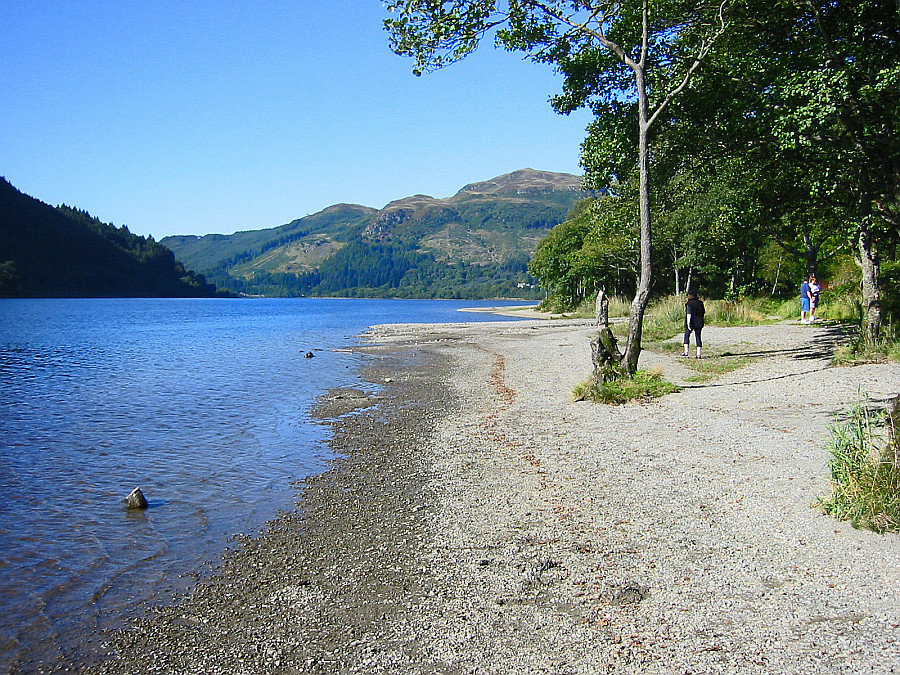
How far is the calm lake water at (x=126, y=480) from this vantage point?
6.30 meters

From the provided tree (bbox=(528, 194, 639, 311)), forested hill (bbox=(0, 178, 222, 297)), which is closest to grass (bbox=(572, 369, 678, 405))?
tree (bbox=(528, 194, 639, 311))

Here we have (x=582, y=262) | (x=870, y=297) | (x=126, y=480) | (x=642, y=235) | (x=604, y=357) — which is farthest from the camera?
(x=582, y=262)

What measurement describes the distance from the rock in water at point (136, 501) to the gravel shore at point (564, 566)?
87.7 inches

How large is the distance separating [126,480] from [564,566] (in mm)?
7708

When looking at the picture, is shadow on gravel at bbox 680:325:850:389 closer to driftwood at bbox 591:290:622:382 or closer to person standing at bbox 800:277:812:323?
driftwood at bbox 591:290:622:382

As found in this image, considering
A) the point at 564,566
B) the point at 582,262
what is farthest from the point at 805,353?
the point at 582,262

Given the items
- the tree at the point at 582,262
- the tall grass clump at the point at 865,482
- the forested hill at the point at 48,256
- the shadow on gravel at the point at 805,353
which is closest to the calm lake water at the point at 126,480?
the tall grass clump at the point at 865,482

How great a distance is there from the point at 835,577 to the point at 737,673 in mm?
1763

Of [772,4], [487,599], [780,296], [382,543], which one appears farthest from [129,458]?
[780,296]

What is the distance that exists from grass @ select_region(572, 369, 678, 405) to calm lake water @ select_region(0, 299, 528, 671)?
19.6 ft

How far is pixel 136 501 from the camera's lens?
29.9 feet

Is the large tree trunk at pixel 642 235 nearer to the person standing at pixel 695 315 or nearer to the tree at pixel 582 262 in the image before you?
the person standing at pixel 695 315

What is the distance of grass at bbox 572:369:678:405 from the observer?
14.4 m

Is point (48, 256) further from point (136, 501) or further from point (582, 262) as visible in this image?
point (136, 501)
